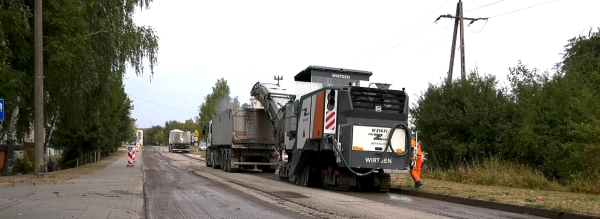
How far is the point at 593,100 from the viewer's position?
1669 cm

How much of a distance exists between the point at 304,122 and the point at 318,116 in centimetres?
167

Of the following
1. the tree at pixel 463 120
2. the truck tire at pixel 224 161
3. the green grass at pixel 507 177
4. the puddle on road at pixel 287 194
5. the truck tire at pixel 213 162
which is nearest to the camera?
the puddle on road at pixel 287 194

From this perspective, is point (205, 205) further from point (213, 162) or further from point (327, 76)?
point (213, 162)

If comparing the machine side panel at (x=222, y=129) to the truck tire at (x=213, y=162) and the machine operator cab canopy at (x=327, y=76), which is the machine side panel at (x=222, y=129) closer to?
the truck tire at (x=213, y=162)

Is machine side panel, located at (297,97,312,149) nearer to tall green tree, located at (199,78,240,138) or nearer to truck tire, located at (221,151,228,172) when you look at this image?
truck tire, located at (221,151,228,172)

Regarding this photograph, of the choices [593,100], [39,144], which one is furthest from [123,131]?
[593,100]

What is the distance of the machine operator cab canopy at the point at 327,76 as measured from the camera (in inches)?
745

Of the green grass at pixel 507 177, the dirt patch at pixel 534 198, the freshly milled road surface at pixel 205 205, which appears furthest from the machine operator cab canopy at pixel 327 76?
the freshly milled road surface at pixel 205 205

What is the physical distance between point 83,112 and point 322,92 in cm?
1253

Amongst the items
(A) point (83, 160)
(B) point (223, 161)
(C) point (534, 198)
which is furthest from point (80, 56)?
(A) point (83, 160)

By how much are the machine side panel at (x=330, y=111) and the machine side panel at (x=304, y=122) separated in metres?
1.39

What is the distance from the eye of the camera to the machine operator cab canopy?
18.9 metres

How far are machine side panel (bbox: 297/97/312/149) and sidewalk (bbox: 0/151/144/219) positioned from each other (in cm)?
535

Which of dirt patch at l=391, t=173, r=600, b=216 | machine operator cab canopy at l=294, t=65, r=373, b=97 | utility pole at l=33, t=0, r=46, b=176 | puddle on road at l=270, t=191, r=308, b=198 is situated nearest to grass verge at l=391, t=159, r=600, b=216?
dirt patch at l=391, t=173, r=600, b=216
